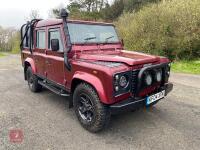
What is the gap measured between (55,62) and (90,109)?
1.57 m

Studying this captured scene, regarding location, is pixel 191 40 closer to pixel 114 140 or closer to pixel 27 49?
pixel 27 49

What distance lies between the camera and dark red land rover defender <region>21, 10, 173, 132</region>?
3768 mm

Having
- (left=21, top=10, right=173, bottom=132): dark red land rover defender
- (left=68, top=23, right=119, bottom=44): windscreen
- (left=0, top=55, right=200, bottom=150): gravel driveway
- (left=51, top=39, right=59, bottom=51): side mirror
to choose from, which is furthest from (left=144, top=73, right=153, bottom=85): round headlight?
(left=51, top=39, right=59, bottom=51): side mirror

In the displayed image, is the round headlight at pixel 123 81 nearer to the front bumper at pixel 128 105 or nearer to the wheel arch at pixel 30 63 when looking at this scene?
the front bumper at pixel 128 105

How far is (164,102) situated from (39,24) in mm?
3877

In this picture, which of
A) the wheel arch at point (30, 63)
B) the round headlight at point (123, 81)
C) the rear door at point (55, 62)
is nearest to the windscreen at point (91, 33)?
the rear door at point (55, 62)

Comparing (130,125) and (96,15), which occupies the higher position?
(96,15)

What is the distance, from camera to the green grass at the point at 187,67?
34.1ft

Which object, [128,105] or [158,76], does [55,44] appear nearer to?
[128,105]

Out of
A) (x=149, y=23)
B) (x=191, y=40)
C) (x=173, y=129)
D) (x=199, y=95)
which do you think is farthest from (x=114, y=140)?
(x=149, y=23)

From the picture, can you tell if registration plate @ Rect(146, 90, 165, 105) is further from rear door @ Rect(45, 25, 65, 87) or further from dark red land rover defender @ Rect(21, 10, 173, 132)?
rear door @ Rect(45, 25, 65, 87)

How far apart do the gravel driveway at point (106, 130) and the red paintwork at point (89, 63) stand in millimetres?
742

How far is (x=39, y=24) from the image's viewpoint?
6117 millimetres

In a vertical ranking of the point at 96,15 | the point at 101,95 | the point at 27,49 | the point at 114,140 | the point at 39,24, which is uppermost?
the point at 96,15
